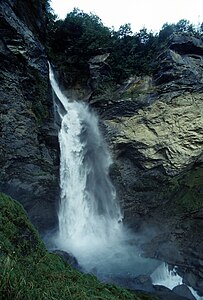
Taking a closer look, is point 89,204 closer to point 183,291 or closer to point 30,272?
point 183,291

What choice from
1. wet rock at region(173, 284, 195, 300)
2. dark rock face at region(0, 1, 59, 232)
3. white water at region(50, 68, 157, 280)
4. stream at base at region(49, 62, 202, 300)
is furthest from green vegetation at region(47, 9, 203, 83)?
wet rock at region(173, 284, 195, 300)

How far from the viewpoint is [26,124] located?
47.3 feet

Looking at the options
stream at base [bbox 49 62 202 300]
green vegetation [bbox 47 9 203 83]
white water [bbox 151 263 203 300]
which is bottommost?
white water [bbox 151 263 203 300]

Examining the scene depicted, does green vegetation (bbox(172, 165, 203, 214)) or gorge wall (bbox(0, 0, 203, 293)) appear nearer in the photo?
gorge wall (bbox(0, 0, 203, 293))

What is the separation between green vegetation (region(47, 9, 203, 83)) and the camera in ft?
72.2

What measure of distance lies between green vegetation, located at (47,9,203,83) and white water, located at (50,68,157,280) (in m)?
4.08

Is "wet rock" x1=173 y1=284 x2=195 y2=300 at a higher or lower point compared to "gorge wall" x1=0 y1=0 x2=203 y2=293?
lower

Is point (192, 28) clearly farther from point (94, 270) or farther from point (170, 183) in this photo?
point (94, 270)

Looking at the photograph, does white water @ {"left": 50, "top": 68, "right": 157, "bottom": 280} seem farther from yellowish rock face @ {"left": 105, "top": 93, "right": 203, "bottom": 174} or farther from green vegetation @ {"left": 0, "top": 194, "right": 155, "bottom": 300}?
green vegetation @ {"left": 0, "top": 194, "right": 155, "bottom": 300}

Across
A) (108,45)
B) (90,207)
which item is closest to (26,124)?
(90,207)

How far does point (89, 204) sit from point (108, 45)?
1373 centimetres

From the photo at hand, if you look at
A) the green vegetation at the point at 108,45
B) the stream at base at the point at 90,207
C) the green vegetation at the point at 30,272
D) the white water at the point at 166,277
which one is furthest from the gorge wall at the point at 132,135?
the green vegetation at the point at 30,272

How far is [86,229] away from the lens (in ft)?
53.1

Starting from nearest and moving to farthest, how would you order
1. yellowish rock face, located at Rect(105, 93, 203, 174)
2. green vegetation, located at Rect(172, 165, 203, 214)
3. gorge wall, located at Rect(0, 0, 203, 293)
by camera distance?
gorge wall, located at Rect(0, 0, 203, 293)
green vegetation, located at Rect(172, 165, 203, 214)
yellowish rock face, located at Rect(105, 93, 203, 174)
